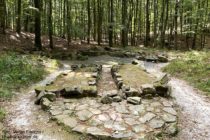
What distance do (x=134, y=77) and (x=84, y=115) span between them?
3.94 m

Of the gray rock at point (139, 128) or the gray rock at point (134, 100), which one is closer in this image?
the gray rock at point (139, 128)

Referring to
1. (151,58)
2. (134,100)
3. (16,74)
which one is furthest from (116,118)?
(151,58)

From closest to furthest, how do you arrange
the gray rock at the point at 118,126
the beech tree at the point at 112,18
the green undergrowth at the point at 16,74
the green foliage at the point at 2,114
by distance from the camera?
the gray rock at the point at 118,126, the green foliage at the point at 2,114, the green undergrowth at the point at 16,74, the beech tree at the point at 112,18

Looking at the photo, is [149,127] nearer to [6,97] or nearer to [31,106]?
[31,106]

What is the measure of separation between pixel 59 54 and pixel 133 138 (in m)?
12.3

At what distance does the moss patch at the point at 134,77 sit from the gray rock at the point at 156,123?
2.50 meters

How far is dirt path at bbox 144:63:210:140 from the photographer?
637cm

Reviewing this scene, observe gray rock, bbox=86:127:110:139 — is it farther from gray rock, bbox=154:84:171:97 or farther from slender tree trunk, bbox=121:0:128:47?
slender tree trunk, bbox=121:0:128:47

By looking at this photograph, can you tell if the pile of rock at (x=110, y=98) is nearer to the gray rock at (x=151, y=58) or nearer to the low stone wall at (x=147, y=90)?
the low stone wall at (x=147, y=90)

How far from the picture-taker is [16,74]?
10.4 m

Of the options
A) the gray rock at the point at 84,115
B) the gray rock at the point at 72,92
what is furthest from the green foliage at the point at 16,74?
the gray rock at the point at 84,115

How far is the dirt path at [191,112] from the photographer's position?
637 centimetres

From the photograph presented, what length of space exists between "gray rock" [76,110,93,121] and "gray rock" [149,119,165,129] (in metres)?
1.59

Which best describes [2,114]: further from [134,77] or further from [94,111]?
[134,77]
